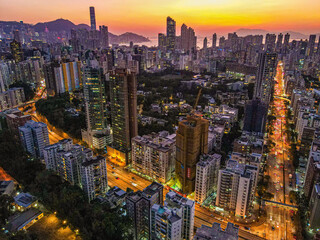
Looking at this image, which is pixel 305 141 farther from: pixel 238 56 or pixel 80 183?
pixel 238 56

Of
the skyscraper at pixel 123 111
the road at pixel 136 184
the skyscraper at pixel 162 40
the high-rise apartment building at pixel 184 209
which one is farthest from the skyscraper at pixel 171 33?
the high-rise apartment building at pixel 184 209

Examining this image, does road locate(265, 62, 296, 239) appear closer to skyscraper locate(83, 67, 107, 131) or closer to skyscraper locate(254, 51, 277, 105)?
skyscraper locate(254, 51, 277, 105)

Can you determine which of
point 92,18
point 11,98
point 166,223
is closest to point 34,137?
point 166,223

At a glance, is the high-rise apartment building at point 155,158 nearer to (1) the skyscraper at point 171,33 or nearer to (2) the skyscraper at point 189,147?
(2) the skyscraper at point 189,147

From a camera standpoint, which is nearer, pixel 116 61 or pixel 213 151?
pixel 213 151

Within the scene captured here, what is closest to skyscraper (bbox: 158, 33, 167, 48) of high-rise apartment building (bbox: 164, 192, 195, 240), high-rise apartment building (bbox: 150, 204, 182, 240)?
high-rise apartment building (bbox: 164, 192, 195, 240)

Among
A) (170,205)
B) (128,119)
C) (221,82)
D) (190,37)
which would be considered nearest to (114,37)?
(190,37)
